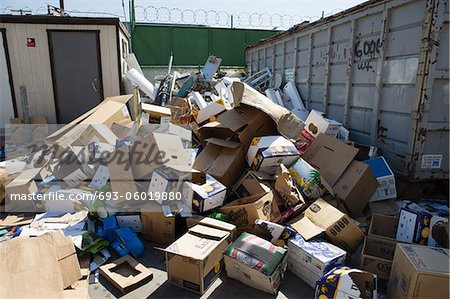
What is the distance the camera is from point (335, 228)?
8.29 feet

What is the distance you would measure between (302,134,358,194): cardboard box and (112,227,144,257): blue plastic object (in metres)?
1.90

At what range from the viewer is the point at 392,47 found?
3.37 metres

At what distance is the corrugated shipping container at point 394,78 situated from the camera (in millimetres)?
2908

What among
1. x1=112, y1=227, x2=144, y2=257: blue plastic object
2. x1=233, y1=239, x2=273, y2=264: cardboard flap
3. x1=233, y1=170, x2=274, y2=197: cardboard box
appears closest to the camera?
x1=233, y1=239, x2=273, y2=264: cardboard flap

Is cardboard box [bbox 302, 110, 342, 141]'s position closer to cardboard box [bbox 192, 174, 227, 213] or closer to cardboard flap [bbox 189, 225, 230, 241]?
cardboard box [bbox 192, 174, 227, 213]

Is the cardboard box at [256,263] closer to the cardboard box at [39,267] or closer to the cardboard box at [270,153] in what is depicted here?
the cardboard box at [270,153]

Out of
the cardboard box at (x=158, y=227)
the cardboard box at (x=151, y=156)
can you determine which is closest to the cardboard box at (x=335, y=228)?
the cardboard box at (x=158, y=227)

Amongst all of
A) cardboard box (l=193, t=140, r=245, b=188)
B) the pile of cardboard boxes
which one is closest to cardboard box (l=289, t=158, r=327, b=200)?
the pile of cardboard boxes

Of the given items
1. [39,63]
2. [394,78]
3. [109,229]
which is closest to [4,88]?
[39,63]

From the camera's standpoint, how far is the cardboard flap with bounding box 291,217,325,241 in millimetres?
2439

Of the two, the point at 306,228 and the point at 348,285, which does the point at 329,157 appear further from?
the point at 348,285

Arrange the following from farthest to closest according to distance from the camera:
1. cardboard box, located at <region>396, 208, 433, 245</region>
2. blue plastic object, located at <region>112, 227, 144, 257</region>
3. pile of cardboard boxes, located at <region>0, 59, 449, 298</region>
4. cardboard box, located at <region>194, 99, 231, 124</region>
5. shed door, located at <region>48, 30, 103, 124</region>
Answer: shed door, located at <region>48, 30, 103, 124</region>, cardboard box, located at <region>194, 99, 231, 124</region>, blue plastic object, located at <region>112, 227, 144, 257</region>, cardboard box, located at <region>396, 208, 433, 245</region>, pile of cardboard boxes, located at <region>0, 59, 449, 298</region>

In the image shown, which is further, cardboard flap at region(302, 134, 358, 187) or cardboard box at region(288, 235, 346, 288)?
cardboard flap at region(302, 134, 358, 187)

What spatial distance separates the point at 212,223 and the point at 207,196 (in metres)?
0.28
